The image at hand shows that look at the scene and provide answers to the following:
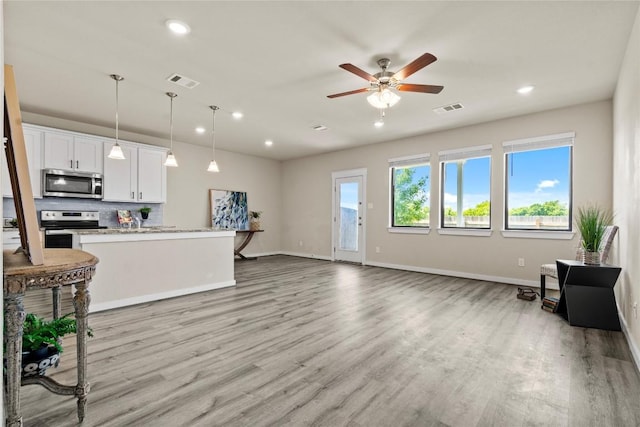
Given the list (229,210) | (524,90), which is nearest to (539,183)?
(524,90)

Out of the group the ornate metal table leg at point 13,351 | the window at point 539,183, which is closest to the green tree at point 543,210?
the window at point 539,183

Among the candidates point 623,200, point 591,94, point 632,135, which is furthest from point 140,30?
point 591,94

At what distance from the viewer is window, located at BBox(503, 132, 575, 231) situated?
4.61 meters

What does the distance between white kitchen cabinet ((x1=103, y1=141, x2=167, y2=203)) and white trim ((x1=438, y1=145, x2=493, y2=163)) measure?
17.4 ft

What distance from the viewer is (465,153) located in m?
5.46

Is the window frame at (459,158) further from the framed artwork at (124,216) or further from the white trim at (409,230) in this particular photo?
the framed artwork at (124,216)

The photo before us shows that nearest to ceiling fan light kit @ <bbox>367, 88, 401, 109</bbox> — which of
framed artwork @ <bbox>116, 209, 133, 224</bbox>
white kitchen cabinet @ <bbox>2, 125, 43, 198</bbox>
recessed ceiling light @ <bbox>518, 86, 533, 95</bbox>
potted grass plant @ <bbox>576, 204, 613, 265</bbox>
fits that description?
recessed ceiling light @ <bbox>518, 86, 533, 95</bbox>

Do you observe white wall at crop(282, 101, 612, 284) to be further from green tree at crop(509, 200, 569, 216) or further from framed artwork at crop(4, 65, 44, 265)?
framed artwork at crop(4, 65, 44, 265)

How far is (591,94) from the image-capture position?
13.2 feet

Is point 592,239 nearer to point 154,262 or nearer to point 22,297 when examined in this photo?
point 22,297

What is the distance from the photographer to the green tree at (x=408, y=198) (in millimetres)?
6137

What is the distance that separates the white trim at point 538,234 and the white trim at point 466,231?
251mm

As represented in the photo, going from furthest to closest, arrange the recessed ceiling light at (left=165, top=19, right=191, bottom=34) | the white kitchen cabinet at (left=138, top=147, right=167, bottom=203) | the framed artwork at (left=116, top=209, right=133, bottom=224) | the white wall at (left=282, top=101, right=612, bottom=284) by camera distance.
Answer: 1. the white kitchen cabinet at (left=138, top=147, right=167, bottom=203)
2. the framed artwork at (left=116, top=209, right=133, bottom=224)
3. the white wall at (left=282, top=101, right=612, bottom=284)
4. the recessed ceiling light at (left=165, top=19, right=191, bottom=34)

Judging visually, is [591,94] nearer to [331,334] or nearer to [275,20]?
[275,20]
